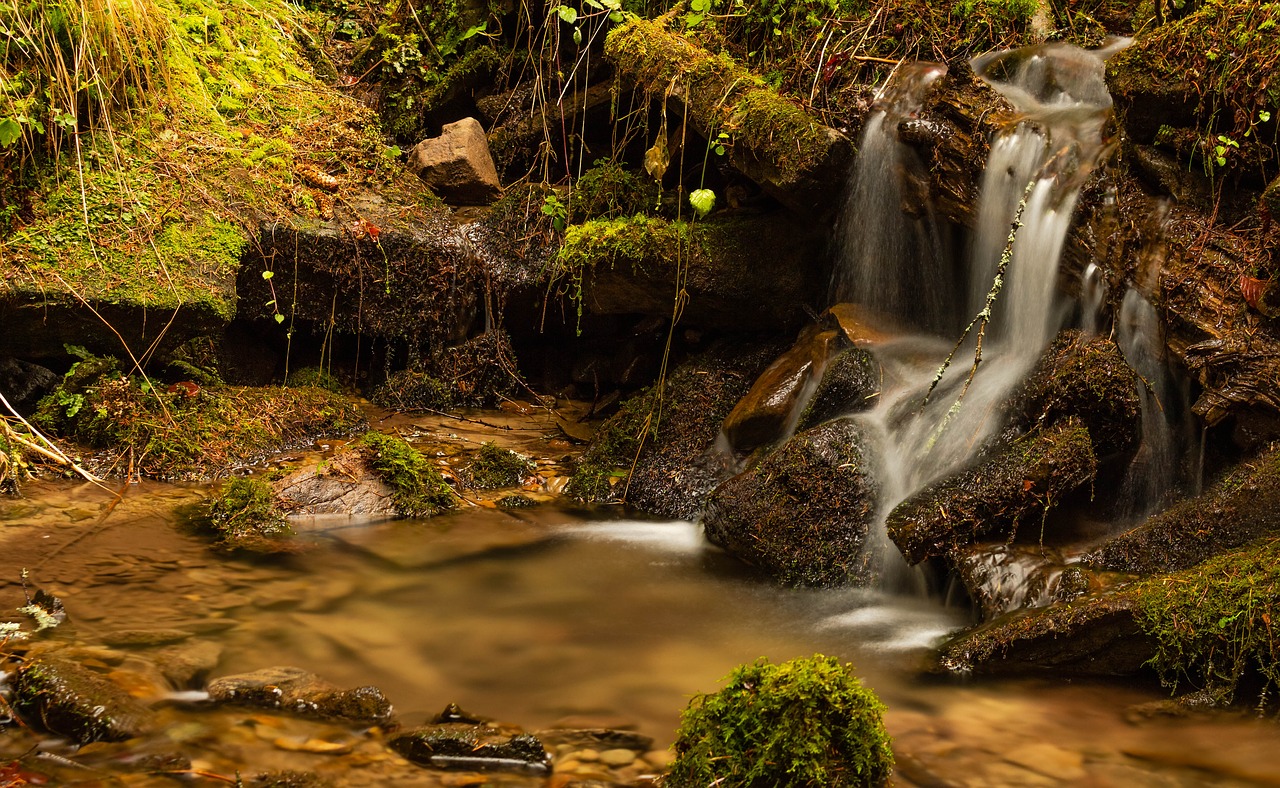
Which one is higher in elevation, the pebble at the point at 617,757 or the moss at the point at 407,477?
the moss at the point at 407,477

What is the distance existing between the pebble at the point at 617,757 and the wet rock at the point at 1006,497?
72.2 inches

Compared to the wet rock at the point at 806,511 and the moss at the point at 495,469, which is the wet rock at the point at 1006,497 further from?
the moss at the point at 495,469

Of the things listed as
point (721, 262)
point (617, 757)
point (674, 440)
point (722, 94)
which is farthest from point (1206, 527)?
point (722, 94)

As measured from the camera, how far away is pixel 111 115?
668 cm

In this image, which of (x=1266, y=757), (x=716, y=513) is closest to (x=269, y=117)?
(x=716, y=513)

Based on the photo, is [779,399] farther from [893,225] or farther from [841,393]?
[893,225]

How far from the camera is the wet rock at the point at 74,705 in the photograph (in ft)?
9.18

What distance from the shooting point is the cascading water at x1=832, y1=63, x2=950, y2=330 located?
5.73 metres

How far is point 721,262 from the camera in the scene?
248 inches

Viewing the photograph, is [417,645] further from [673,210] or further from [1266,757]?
[673,210]

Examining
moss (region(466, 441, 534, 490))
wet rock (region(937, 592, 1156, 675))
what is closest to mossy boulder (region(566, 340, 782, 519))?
moss (region(466, 441, 534, 490))

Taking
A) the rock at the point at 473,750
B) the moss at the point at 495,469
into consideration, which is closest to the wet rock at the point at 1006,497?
the rock at the point at 473,750

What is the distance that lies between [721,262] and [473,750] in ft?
13.2

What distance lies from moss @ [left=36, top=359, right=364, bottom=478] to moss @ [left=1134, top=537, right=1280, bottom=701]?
506 centimetres
